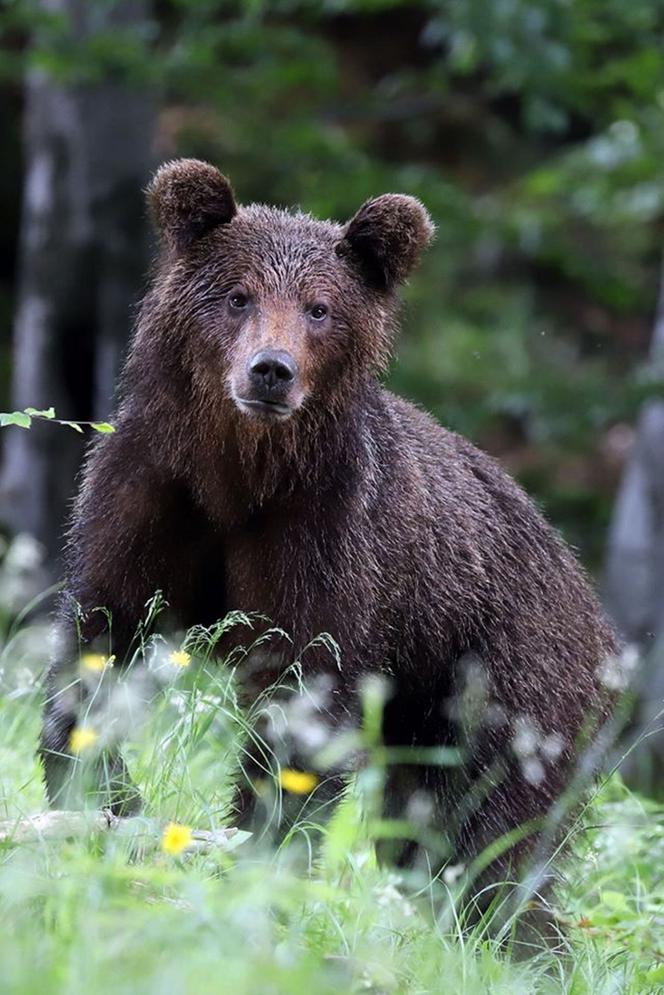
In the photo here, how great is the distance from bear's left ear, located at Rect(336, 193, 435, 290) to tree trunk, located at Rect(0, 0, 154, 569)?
5868mm

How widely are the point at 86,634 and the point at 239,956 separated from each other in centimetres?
216

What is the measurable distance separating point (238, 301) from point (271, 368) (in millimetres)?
407

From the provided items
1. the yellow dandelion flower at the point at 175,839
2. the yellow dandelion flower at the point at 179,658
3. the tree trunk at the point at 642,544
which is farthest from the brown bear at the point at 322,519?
the tree trunk at the point at 642,544

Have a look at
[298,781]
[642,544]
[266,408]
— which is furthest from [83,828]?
[642,544]

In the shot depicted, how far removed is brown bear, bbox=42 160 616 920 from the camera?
497 cm

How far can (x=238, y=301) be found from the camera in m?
5.09

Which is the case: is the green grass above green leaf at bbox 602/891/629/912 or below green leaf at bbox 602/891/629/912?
above

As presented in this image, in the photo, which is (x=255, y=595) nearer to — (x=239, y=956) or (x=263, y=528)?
(x=263, y=528)

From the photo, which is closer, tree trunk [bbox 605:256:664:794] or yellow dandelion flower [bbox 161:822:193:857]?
yellow dandelion flower [bbox 161:822:193:857]

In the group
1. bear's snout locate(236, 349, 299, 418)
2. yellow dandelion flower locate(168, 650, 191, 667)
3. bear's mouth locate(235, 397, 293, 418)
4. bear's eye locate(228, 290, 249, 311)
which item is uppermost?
bear's eye locate(228, 290, 249, 311)

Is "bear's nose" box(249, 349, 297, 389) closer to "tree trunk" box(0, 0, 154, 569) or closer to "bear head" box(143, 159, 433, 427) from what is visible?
"bear head" box(143, 159, 433, 427)

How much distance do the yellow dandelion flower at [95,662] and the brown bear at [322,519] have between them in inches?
4.2

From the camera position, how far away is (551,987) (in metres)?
4.32

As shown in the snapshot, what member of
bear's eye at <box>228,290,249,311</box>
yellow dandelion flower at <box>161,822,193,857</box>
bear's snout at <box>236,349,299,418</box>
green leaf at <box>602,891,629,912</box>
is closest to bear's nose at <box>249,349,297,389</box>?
bear's snout at <box>236,349,299,418</box>
